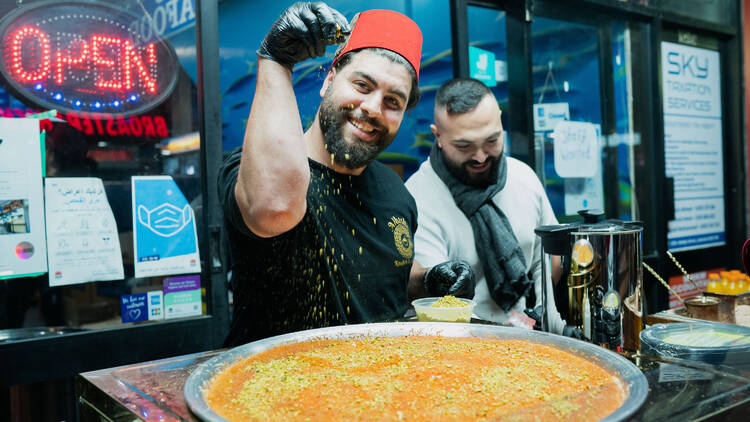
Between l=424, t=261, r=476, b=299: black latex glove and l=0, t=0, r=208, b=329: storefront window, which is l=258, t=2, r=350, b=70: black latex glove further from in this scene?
l=0, t=0, r=208, b=329: storefront window

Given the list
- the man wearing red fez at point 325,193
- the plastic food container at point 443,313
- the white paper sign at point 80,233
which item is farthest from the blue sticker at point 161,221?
the plastic food container at point 443,313

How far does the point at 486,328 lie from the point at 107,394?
0.75 metres

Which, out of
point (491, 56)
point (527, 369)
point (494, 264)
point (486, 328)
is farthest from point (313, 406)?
point (491, 56)

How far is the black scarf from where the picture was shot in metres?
2.44

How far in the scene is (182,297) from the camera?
2.50 meters

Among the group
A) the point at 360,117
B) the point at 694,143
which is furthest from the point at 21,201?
the point at 694,143

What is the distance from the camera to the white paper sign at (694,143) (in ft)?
15.1

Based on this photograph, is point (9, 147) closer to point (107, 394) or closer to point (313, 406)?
point (107, 394)

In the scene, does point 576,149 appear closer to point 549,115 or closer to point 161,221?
point 549,115

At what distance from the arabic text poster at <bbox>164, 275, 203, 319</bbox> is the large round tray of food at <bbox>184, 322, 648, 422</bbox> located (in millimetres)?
1537

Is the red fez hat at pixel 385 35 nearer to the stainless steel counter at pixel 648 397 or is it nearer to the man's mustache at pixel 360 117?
the man's mustache at pixel 360 117

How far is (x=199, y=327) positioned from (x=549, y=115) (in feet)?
9.06

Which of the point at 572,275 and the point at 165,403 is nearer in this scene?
the point at 165,403

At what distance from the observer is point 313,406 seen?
0.79 metres
